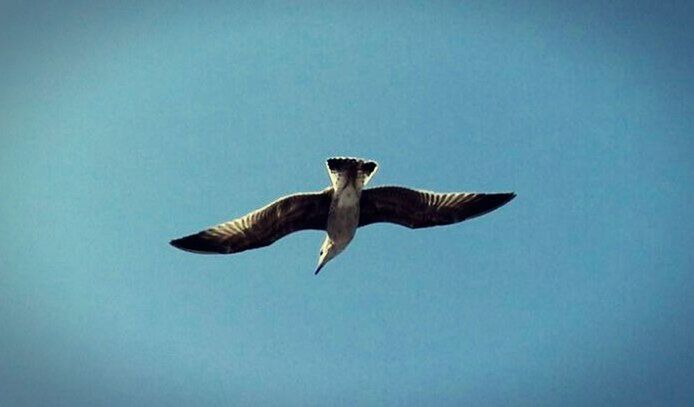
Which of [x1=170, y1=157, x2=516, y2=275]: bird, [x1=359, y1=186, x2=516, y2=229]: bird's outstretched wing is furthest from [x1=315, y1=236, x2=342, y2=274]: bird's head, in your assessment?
[x1=359, y1=186, x2=516, y2=229]: bird's outstretched wing

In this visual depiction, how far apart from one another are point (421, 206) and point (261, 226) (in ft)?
10.7

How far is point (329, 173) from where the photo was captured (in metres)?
18.5

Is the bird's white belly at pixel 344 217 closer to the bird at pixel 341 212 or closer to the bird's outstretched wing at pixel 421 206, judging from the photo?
the bird at pixel 341 212

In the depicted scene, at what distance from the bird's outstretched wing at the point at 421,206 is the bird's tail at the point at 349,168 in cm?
61

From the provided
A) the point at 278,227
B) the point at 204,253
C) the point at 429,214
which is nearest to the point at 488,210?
the point at 429,214

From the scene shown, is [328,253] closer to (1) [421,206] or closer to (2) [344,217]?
(2) [344,217]

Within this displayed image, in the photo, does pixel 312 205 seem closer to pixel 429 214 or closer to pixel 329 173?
pixel 329 173

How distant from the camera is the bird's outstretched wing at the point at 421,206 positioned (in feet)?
61.9

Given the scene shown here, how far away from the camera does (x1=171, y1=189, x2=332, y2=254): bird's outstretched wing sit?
18.5 meters

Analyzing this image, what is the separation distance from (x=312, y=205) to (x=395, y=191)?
1680 mm

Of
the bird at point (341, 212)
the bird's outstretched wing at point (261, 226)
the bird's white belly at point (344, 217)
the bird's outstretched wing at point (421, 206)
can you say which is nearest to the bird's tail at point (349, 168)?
the bird at point (341, 212)

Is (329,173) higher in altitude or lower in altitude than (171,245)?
higher

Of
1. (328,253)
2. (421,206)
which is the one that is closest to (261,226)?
(328,253)

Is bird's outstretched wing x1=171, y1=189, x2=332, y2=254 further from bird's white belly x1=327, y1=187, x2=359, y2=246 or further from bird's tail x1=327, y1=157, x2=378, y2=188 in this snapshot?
bird's tail x1=327, y1=157, x2=378, y2=188
